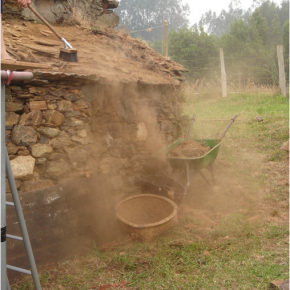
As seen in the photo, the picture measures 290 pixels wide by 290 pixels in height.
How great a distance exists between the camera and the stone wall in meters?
3.45

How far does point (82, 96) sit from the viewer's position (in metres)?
3.95

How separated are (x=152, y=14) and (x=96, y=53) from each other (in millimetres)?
43053

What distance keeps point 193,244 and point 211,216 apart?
1.04m

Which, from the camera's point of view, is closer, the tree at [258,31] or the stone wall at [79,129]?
the stone wall at [79,129]

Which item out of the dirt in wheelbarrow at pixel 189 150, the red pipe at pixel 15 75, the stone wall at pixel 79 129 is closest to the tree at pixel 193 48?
the dirt in wheelbarrow at pixel 189 150

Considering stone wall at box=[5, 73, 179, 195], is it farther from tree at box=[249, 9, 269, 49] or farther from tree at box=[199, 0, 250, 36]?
tree at box=[199, 0, 250, 36]

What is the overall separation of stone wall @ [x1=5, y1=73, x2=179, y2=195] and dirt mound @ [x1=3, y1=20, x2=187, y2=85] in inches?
10.9

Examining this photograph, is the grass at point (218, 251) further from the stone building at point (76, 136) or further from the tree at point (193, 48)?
the tree at point (193, 48)

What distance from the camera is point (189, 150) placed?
16.2 feet

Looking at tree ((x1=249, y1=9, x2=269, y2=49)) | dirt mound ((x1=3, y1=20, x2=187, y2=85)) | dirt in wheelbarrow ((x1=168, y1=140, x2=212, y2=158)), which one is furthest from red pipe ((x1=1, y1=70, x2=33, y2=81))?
tree ((x1=249, y1=9, x2=269, y2=49))

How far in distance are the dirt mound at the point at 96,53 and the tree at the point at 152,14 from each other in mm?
37744

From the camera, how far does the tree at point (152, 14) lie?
42.5 metres

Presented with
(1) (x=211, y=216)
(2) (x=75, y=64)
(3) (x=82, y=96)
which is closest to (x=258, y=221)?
(1) (x=211, y=216)

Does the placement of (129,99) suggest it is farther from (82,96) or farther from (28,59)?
(28,59)
